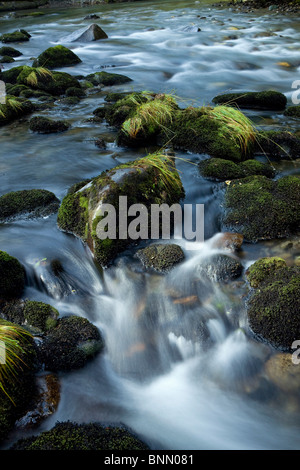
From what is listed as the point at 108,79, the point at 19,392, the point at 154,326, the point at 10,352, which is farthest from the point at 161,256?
the point at 108,79

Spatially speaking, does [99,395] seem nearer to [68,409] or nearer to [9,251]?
[68,409]

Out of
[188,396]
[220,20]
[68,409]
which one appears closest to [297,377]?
[188,396]

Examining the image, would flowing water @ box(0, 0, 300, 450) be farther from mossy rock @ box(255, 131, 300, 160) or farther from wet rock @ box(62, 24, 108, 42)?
wet rock @ box(62, 24, 108, 42)

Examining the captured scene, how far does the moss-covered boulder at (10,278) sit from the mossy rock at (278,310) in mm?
2743

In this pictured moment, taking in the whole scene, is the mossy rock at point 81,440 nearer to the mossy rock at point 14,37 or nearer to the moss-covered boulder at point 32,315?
the moss-covered boulder at point 32,315

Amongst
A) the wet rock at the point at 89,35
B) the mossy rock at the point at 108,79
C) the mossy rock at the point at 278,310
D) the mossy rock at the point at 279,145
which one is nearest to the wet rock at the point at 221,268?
the mossy rock at the point at 278,310

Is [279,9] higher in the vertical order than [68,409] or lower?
higher

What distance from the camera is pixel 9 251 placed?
5574 millimetres

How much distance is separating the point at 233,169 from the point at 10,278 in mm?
4110

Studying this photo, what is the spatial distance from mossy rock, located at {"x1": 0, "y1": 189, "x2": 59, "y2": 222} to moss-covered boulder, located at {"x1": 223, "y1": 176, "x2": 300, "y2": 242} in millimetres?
2830

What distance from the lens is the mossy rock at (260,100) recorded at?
9742 mm

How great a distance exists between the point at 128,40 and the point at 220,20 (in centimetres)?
694

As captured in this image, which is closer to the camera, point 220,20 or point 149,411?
point 149,411

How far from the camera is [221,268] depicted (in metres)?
5.07
